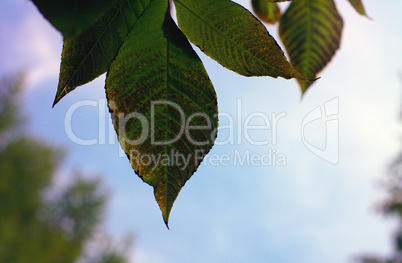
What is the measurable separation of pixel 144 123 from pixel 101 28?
0.08 meters

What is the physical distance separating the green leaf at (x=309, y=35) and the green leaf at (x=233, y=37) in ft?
0.71

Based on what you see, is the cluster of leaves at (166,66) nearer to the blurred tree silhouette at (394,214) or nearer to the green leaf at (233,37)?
the green leaf at (233,37)

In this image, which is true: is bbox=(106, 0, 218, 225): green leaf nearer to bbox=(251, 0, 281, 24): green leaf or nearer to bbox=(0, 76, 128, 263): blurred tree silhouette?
bbox=(251, 0, 281, 24): green leaf

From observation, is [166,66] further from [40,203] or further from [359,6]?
[40,203]

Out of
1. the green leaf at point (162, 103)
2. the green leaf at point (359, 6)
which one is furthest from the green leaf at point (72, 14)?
the green leaf at point (359, 6)

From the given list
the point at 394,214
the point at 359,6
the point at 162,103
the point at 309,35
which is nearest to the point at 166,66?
the point at 162,103

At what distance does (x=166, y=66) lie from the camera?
0.27 m

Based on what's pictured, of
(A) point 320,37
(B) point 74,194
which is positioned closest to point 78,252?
(B) point 74,194

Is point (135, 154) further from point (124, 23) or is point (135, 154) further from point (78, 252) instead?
point (78, 252)

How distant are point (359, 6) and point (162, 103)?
220 millimetres

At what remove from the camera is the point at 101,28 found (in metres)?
0.26

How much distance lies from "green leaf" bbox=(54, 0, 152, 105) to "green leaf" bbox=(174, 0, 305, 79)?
35 millimetres

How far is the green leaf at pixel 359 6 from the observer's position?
339 mm

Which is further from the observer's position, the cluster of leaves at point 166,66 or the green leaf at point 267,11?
the green leaf at point 267,11
